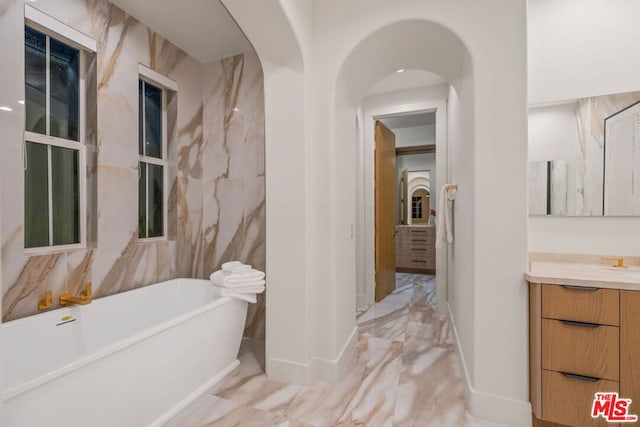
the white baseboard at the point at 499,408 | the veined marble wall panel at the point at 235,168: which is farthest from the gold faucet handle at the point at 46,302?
the white baseboard at the point at 499,408

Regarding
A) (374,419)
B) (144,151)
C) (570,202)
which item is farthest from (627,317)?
(144,151)

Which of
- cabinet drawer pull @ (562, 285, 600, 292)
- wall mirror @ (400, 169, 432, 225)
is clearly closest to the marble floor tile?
cabinet drawer pull @ (562, 285, 600, 292)

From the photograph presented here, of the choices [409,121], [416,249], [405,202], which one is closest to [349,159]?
[409,121]

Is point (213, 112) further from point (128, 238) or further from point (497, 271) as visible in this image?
point (497, 271)

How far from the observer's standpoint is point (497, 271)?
1.67 m

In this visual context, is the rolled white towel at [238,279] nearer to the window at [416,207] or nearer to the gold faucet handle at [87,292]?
the gold faucet handle at [87,292]

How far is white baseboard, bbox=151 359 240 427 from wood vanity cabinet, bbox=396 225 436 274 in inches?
157

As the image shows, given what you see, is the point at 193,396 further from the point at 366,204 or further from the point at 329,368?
the point at 366,204

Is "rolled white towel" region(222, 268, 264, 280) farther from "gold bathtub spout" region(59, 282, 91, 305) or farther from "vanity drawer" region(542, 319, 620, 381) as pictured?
"vanity drawer" region(542, 319, 620, 381)

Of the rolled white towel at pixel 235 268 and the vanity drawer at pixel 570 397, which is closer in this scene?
the vanity drawer at pixel 570 397

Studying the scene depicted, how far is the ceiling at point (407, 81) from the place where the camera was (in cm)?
323

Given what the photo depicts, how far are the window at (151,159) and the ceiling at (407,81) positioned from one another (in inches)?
89.9

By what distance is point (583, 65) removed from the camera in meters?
1.99
